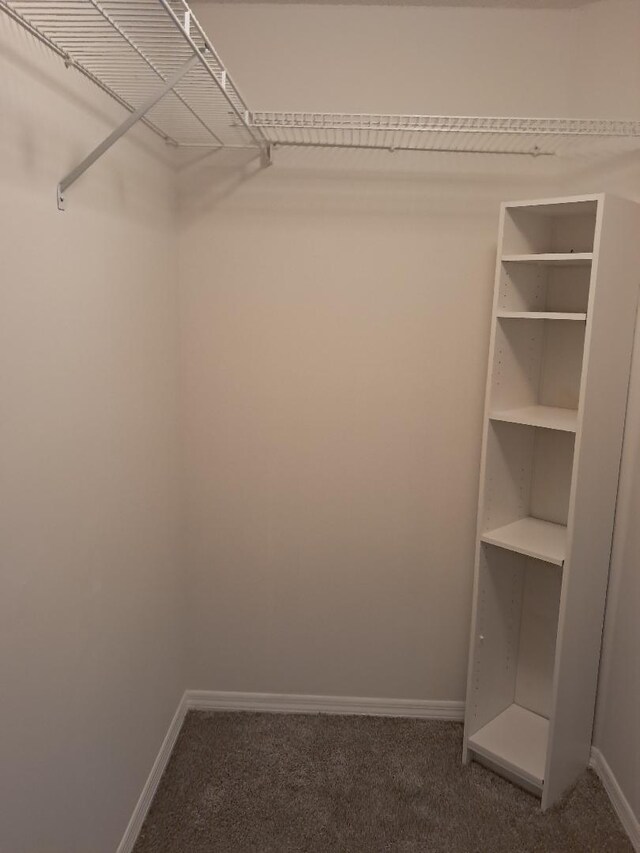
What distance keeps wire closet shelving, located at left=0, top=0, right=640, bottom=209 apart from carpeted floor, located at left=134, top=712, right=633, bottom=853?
195cm

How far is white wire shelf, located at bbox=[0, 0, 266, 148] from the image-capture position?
125cm

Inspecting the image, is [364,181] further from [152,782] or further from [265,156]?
[152,782]

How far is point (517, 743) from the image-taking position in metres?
2.47

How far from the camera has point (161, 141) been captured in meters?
2.30

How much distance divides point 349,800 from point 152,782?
683 millimetres

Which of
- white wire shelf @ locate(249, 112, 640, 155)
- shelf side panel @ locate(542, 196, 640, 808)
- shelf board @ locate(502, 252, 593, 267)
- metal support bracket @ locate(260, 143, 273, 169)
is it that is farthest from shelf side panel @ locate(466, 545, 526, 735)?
metal support bracket @ locate(260, 143, 273, 169)

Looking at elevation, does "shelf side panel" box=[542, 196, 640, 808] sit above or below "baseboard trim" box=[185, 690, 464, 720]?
above

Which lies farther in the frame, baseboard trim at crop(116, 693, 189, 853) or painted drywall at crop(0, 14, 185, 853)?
baseboard trim at crop(116, 693, 189, 853)

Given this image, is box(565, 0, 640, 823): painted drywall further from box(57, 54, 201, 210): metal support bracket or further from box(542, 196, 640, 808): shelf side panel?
box(57, 54, 201, 210): metal support bracket

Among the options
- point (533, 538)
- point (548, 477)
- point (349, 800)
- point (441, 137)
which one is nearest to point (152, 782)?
point (349, 800)

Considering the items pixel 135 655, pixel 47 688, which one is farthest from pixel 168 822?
pixel 47 688

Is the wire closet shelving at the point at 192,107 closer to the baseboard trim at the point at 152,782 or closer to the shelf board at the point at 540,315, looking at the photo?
the shelf board at the point at 540,315

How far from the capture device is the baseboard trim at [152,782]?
2049 mm

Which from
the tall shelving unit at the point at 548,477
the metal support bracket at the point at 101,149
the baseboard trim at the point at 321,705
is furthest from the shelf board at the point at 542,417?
the metal support bracket at the point at 101,149
